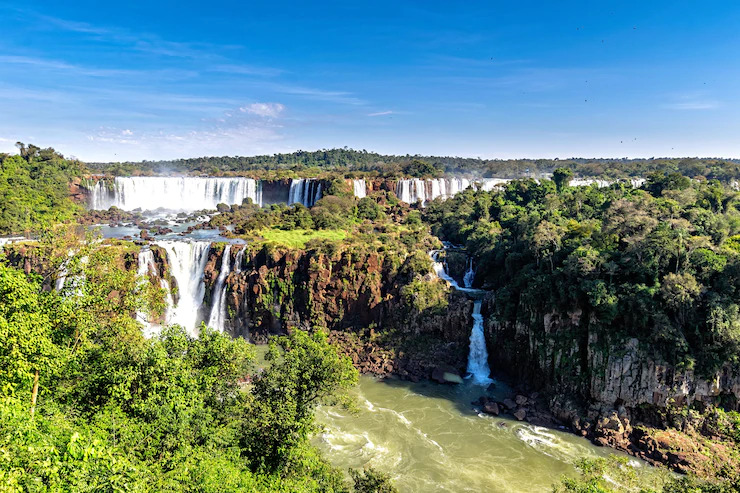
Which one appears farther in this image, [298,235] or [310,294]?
[298,235]

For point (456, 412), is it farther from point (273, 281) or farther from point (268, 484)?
point (273, 281)

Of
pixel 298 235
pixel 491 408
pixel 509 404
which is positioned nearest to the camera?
pixel 491 408

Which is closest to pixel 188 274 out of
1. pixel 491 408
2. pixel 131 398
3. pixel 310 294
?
pixel 310 294

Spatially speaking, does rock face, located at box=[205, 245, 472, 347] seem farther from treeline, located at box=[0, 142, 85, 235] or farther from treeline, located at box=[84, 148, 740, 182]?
treeline, located at box=[84, 148, 740, 182]

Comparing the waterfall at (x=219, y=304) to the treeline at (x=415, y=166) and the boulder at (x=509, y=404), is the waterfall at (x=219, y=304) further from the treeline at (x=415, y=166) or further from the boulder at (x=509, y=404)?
the treeline at (x=415, y=166)

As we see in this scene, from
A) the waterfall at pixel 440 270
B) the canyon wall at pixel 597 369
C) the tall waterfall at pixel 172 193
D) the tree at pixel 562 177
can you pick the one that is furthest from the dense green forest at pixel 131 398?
the tall waterfall at pixel 172 193

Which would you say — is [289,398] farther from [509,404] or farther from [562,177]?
[562,177]

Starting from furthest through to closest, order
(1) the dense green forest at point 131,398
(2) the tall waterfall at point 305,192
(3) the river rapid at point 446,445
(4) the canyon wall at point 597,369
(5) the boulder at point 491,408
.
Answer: (2) the tall waterfall at point 305,192 → (5) the boulder at point 491,408 → (4) the canyon wall at point 597,369 → (3) the river rapid at point 446,445 → (1) the dense green forest at point 131,398
